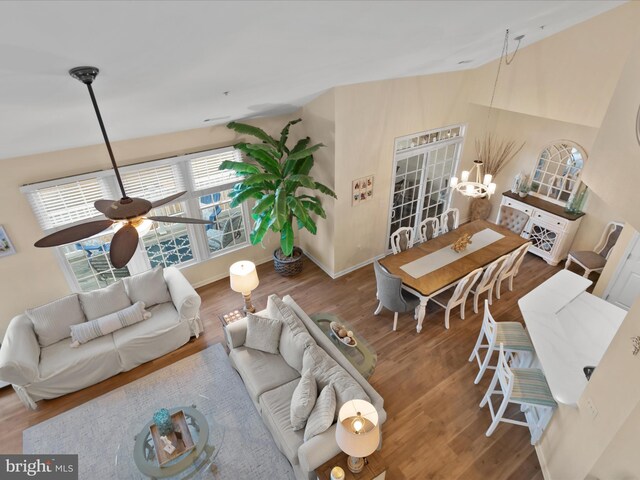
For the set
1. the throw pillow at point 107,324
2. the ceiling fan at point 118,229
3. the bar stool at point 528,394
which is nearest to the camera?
the ceiling fan at point 118,229

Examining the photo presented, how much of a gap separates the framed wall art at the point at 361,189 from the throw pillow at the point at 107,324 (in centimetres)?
337

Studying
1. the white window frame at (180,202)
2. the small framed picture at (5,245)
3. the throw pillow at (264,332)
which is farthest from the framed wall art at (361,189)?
the small framed picture at (5,245)

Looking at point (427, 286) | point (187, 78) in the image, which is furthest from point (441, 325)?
point (187, 78)

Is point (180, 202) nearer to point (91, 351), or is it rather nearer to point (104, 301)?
point (104, 301)

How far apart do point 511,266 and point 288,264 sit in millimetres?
3504

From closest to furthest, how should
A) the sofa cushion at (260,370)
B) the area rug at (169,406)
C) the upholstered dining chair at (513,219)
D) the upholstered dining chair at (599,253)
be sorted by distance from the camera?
the area rug at (169,406)
the sofa cushion at (260,370)
the upholstered dining chair at (599,253)
the upholstered dining chair at (513,219)

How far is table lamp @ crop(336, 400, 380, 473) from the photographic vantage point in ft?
9.08

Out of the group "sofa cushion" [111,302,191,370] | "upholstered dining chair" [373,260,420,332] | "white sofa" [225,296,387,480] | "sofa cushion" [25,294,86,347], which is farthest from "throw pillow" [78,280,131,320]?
"upholstered dining chair" [373,260,420,332]

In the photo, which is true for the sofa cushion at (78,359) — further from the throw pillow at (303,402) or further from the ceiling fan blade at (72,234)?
the ceiling fan blade at (72,234)

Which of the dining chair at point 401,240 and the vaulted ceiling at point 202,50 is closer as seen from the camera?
the vaulted ceiling at point 202,50

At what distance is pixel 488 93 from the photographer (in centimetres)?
610

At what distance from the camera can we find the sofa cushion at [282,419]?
11.2 feet

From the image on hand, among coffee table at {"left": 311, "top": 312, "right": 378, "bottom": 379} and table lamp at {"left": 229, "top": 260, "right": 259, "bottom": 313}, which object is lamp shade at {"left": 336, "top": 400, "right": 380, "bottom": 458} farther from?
table lamp at {"left": 229, "top": 260, "right": 259, "bottom": 313}

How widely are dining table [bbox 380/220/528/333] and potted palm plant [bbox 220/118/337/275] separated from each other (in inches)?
56.1
